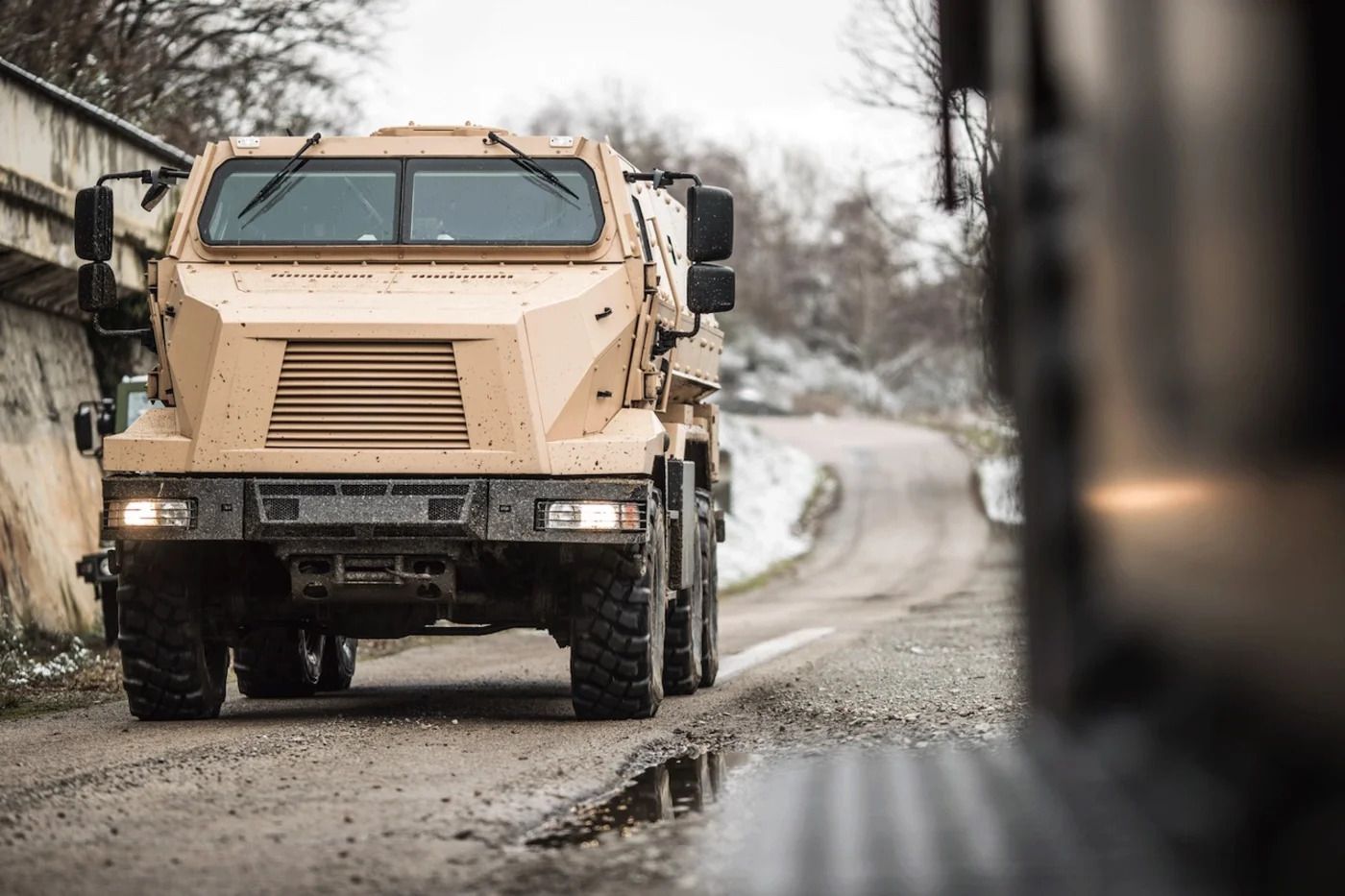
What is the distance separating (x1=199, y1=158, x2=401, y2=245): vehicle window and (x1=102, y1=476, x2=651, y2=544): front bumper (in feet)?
5.42

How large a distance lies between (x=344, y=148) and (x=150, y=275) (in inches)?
49.3

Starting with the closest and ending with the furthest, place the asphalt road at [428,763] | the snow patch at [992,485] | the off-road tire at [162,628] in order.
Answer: the asphalt road at [428,763] → the off-road tire at [162,628] → the snow patch at [992,485]

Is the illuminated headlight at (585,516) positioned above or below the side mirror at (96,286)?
below

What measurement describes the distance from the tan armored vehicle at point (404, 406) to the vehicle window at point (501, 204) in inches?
0.5

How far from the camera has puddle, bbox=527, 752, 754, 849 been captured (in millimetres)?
6355

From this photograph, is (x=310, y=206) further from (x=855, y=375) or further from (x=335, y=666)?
(x=855, y=375)

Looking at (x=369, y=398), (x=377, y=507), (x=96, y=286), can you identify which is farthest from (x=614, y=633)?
(x=96, y=286)

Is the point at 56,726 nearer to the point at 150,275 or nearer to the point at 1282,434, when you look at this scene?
the point at 150,275

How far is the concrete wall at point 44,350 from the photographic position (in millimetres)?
17938

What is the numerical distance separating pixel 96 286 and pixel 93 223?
1.09 feet

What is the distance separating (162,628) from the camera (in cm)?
1045

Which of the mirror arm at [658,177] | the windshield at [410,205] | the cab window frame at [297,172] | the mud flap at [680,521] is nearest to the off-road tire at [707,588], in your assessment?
the mud flap at [680,521]

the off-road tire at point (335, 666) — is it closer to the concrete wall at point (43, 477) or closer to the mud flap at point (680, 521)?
the mud flap at point (680, 521)

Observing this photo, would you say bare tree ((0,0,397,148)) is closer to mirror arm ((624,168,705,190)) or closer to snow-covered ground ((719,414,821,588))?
snow-covered ground ((719,414,821,588))
